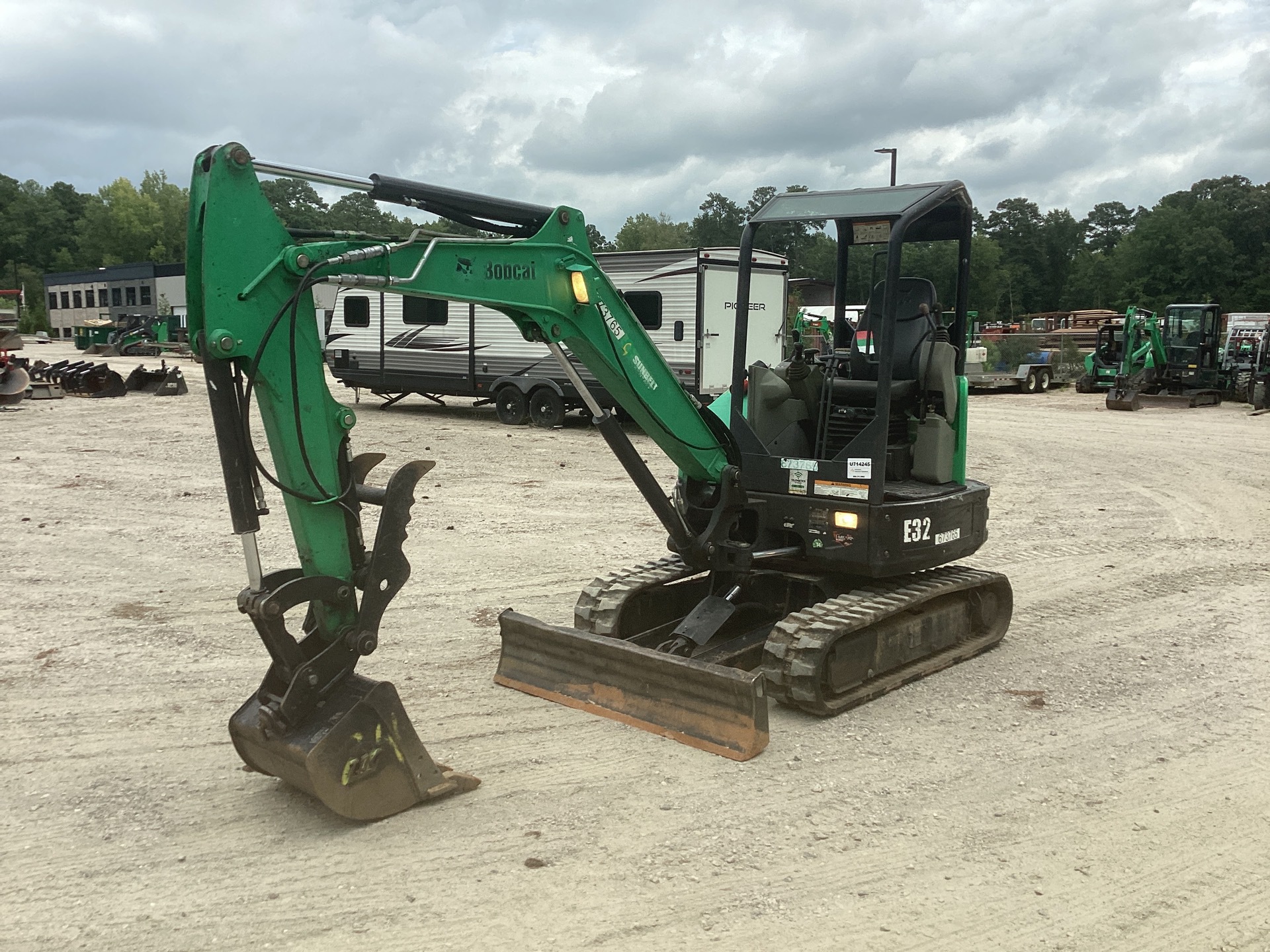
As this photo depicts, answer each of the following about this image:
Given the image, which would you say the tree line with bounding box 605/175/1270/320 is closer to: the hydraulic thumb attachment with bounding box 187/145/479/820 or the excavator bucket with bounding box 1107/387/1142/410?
the excavator bucket with bounding box 1107/387/1142/410

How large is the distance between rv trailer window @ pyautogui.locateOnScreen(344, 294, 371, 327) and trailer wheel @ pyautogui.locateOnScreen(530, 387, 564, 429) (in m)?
4.50

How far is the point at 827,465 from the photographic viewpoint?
6070 millimetres

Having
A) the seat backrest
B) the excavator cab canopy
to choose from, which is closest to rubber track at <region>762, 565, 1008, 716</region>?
the excavator cab canopy

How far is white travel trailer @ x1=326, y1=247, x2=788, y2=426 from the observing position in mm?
17672

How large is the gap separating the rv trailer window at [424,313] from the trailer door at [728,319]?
541 cm

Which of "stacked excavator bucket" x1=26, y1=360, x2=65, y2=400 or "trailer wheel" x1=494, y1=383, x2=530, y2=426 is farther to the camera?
"stacked excavator bucket" x1=26, y1=360, x2=65, y2=400

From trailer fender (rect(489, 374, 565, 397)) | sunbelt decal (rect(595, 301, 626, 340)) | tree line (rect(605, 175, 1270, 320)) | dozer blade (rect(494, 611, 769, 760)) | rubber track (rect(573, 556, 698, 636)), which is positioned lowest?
dozer blade (rect(494, 611, 769, 760))

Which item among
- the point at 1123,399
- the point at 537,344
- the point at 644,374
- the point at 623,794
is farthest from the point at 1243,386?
the point at 623,794

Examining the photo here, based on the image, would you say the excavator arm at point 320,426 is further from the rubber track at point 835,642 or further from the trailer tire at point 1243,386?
the trailer tire at point 1243,386

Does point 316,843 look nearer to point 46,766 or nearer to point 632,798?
point 632,798

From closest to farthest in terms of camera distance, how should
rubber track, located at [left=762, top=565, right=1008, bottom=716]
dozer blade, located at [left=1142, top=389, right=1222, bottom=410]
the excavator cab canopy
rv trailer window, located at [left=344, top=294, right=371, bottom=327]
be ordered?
rubber track, located at [left=762, top=565, right=1008, bottom=716] < the excavator cab canopy < rv trailer window, located at [left=344, top=294, right=371, bottom=327] < dozer blade, located at [left=1142, top=389, right=1222, bottom=410]

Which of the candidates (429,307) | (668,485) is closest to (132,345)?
(429,307)

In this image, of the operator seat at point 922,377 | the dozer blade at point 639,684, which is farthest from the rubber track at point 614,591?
the operator seat at point 922,377

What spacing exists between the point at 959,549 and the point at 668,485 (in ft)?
24.9
